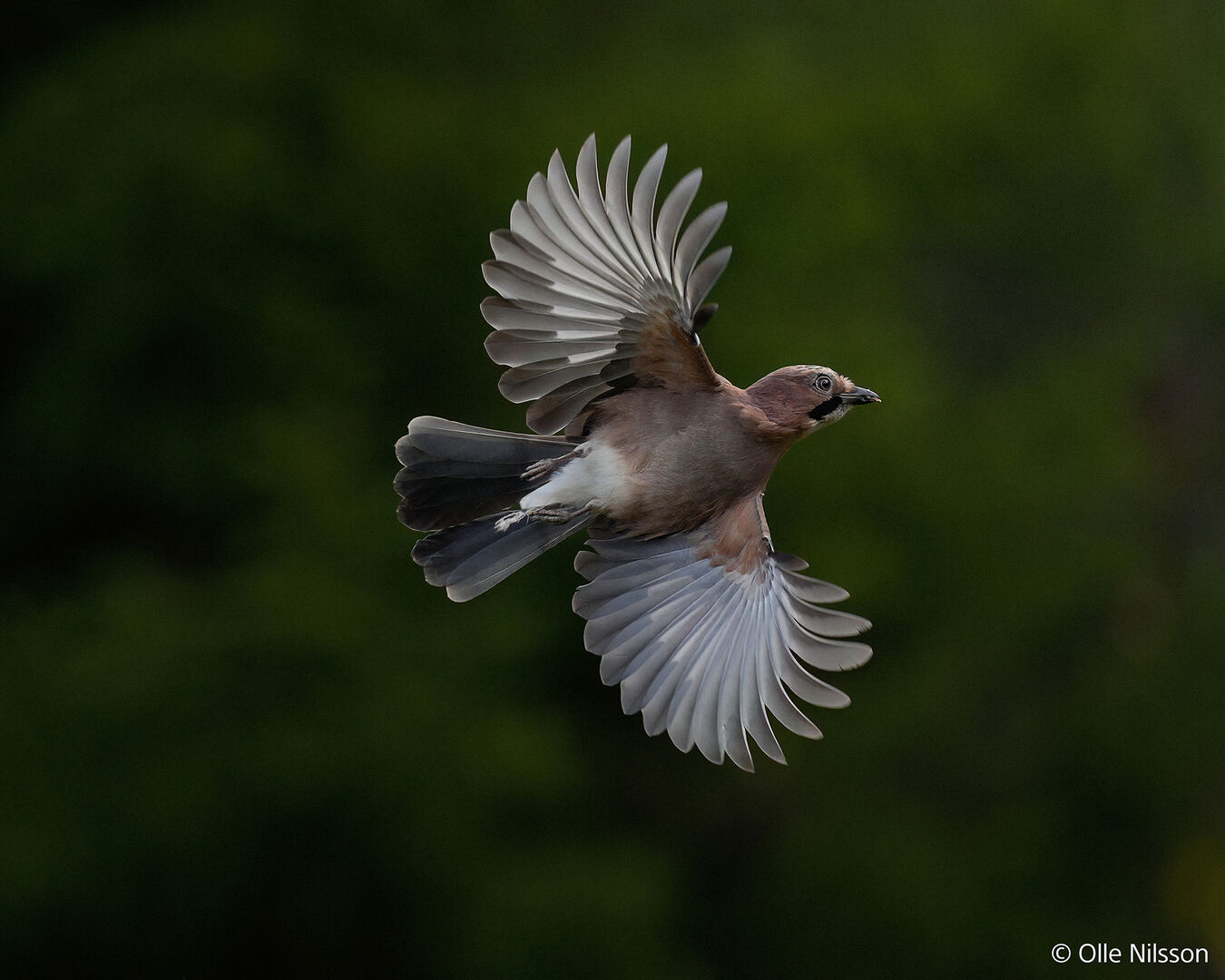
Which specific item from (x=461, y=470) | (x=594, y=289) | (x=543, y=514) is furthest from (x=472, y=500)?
(x=594, y=289)

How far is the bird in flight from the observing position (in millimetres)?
3166

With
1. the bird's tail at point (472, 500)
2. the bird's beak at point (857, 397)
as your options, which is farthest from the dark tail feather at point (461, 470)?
the bird's beak at point (857, 397)

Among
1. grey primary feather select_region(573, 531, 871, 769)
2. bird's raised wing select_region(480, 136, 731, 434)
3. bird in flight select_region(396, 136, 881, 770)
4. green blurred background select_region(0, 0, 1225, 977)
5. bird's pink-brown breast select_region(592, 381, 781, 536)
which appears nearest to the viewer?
bird's raised wing select_region(480, 136, 731, 434)

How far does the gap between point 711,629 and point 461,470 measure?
2.47ft

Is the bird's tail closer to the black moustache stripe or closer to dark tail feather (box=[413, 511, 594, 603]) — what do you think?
dark tail feather (box=[413, 511, 594, 603])

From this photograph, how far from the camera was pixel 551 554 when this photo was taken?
7648mm

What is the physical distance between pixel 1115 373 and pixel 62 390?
5.81m

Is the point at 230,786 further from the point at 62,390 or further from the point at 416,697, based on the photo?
the point at 62,390

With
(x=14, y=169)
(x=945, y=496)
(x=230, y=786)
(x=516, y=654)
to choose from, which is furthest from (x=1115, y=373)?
(x=14, y=169)

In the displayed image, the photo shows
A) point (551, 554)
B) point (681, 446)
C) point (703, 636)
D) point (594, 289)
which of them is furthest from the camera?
point (551, 554)

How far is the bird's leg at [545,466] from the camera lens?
3508 millimetres

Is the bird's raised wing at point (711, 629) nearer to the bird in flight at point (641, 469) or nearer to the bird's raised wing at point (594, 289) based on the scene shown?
the bird in flight at point (641, 469)

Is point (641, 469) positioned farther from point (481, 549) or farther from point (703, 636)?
point (703, 636)

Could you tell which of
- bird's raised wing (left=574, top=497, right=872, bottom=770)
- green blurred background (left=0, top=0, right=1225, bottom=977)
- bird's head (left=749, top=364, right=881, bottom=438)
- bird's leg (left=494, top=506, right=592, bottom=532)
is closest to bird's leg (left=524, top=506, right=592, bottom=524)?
bird's leg (left=494, top=506, right=592, bottom=532)
